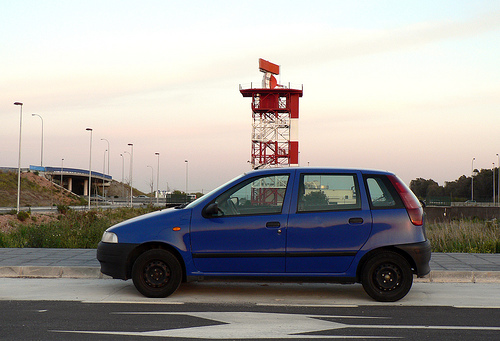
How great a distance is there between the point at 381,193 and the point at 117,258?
3.69 metres

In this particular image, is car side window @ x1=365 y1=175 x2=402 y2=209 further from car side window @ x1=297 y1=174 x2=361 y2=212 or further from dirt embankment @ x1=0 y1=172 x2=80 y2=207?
dirt embankment @ x1=0 y1=172 x2=80 y2=207

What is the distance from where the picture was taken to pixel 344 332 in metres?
5.82

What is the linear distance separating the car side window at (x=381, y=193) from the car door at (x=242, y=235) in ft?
3.74

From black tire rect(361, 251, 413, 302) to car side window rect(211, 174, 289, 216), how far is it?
1.44m

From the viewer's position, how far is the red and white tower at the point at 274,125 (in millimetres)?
63688

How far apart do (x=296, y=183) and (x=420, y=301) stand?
233cm

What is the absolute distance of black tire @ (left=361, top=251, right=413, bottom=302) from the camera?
747cm

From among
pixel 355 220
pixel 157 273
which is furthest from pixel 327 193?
pixel 157 273

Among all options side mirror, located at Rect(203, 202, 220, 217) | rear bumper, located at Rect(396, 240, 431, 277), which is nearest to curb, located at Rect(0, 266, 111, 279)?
side mirror, located at Rect(203, 202, 220, 217)

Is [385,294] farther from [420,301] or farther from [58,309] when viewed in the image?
[58,309]

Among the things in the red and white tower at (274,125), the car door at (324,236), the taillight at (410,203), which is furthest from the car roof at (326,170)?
the red and white tower at (274,125)

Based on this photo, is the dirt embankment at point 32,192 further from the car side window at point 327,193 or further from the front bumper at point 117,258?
the car side window at point 327,193

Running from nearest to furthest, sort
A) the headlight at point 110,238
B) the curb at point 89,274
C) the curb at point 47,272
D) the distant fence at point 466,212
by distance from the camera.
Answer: the headlight at point 110,238
the curb at point 89,274
the curb at point 47,272
the distant fence at point 466,212

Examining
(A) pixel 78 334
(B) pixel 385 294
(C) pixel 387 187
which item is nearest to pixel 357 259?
(B) pixel 385 294
